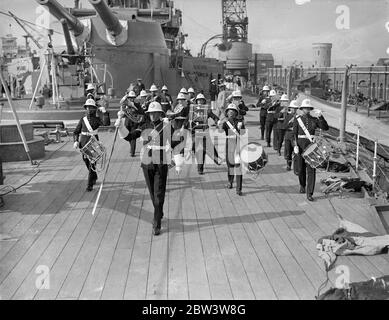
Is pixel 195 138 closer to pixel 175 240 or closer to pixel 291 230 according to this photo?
pixel 291 230

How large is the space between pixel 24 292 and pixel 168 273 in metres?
1.46

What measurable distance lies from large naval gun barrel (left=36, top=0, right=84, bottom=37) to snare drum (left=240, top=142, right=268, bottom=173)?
29.0ft

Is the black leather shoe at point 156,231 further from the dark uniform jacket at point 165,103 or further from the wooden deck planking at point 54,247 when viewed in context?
the dark uniform jacket at point 165,103

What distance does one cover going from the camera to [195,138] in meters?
10.6

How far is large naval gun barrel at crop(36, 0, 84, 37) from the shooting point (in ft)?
48.9

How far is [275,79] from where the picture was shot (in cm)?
5138

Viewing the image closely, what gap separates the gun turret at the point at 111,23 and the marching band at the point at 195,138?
4.41m

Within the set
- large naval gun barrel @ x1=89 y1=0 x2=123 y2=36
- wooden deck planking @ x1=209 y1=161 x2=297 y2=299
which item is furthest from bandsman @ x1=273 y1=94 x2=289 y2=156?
large naval gun barrel @ x1=89 y1=0 x2=123 y2=36

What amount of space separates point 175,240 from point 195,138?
4.71 meters

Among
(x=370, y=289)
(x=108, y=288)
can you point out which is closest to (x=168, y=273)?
(x=108, y=288)

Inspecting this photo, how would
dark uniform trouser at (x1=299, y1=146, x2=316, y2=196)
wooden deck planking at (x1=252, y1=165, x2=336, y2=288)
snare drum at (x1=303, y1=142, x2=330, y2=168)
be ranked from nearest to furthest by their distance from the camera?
1. wooden deck planking at (x1=252, y1=165, x2=336, y2=288)
2. snare drum at (x1=303, y1=142, x2=330, y2=168)
3. dark uniform trouser at (x1=299, y1=146, x2=316, y2=196)

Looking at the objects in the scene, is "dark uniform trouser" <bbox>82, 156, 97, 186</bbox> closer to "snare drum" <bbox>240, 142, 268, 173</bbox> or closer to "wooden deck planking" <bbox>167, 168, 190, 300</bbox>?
"wooden deck planking" <bbox>167, 168, 190, 300</bbox>

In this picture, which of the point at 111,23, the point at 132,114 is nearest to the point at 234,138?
the point at 132,114

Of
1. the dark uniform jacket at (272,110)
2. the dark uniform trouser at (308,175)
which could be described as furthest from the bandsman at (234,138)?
the dark uniform jacket at (272,110)
